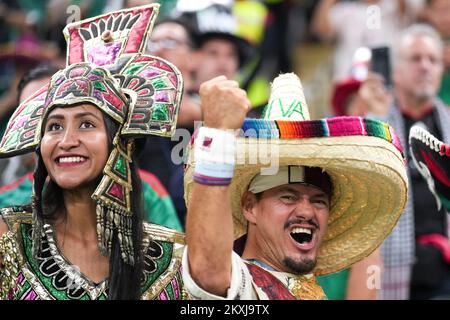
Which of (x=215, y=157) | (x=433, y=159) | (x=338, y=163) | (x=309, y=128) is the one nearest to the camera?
(x=215, y=157)

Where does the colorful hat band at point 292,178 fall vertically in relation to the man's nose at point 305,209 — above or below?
above

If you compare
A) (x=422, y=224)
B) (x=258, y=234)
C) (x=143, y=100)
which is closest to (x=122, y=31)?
(x=143, y=100)

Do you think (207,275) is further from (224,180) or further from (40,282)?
(40,282)

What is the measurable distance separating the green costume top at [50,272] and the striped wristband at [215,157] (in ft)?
2.41

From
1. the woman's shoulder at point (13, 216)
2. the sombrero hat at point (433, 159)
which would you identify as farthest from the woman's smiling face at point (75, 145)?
the sombrero hat at point (433, 159)

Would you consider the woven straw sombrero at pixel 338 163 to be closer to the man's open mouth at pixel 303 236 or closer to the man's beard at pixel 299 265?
the man's open mouth at pixel 303 236

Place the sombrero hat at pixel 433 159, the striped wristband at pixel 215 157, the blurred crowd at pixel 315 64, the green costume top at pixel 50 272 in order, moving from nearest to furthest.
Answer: the striped wristband at pixel 215 157 → the green costume top at pixel 50 272 → the sombrero hat at pixel 433 159 → the blurred crowd at pixel 315 64

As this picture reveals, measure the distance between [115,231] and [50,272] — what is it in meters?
0.30

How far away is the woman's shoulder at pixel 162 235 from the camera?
4.79 m

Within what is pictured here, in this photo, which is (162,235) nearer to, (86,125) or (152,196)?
(86,125)

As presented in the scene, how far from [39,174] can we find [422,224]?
2.84 meters

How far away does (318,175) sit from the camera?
190 inches

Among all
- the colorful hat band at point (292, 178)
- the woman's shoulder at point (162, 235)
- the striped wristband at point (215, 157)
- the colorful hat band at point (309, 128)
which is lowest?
the woman's shoulder at point (162, 235)

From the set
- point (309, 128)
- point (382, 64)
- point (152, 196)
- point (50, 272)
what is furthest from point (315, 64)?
point (50, 272)
